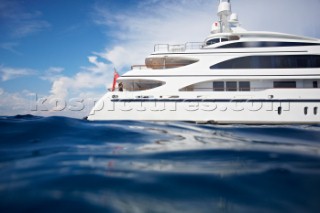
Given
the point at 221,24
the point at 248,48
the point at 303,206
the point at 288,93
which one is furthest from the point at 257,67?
the point at 303,206

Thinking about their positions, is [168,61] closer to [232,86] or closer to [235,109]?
[232,86]

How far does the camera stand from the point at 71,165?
289 cm

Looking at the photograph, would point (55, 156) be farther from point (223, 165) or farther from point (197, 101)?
point (197, 101)

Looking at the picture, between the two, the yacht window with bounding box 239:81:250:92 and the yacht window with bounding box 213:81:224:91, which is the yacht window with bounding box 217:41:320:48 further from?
the yacht window with bounding box 213:81:224:91

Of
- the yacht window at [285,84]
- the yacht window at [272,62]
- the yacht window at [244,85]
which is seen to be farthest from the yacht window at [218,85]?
the yacht window at [285,84]

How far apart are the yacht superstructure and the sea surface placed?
267 inches

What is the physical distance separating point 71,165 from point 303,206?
2742 mm

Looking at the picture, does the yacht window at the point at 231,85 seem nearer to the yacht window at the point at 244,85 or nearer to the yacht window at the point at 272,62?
the yacht window at the point at 244,85

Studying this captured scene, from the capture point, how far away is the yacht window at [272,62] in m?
11.7

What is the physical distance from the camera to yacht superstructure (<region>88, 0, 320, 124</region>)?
1063 centimetres

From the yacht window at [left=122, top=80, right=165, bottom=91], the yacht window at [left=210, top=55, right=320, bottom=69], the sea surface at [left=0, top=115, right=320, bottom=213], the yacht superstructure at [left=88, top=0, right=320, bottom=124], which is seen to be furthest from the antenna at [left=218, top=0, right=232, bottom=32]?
the sea surface at [left=0, top=115, right=320, bottom=213]

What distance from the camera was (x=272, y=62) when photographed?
464 inches

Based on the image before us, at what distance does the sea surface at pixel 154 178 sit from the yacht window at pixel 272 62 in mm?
8655

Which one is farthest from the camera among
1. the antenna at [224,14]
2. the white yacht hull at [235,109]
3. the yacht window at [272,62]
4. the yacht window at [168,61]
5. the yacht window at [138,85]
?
the antenna at [224,14]
